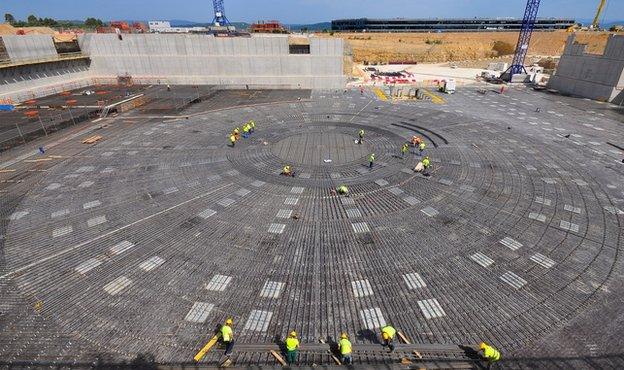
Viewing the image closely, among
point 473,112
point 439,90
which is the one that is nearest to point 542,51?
point 439,90

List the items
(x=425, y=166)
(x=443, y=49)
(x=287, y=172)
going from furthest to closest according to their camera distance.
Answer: (x=443, y=49)
(x=425, y=166)
(x=287, y=172)

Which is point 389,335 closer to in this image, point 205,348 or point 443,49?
point 205,348

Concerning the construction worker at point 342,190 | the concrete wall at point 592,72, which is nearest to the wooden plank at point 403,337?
the construction worker at point 342,190

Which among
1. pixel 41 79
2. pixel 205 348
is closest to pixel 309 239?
pixel 205 348

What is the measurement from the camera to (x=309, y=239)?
23797 mm

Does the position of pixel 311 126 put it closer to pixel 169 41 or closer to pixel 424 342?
pixel 424 342

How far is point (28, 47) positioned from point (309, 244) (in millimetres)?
82989

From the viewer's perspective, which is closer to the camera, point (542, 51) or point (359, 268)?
point (359, 268)

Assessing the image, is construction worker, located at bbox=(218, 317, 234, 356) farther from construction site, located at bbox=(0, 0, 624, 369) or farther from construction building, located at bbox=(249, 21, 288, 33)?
construction building, located at bbox=(249, 21, 288, 33)

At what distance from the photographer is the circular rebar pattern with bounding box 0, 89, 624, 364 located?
675 inches

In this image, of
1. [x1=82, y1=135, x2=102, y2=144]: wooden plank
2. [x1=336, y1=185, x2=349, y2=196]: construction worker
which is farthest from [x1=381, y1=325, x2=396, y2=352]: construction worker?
[x1=82, y1=135, x2=102, y2=144]: wooden plank

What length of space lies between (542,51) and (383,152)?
191199mm

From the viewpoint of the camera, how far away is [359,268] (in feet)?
68.5

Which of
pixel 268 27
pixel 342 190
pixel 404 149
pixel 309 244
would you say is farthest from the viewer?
pixel 268 27
